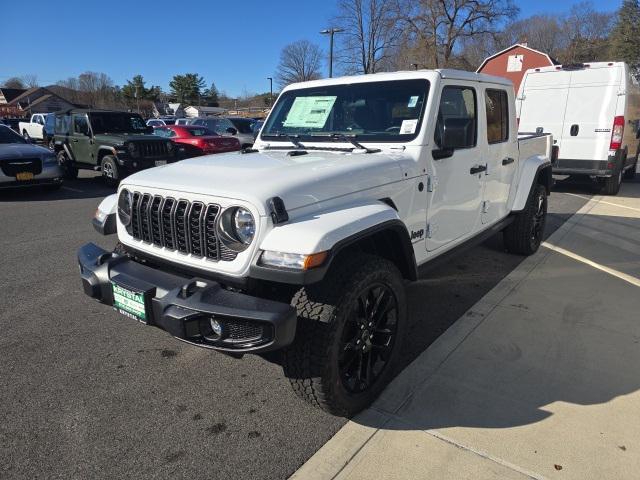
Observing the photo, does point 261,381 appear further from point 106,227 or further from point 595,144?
point 595,144

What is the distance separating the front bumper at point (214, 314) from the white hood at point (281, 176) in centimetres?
47

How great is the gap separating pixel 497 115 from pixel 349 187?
2499 mm

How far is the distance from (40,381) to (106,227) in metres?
1.06

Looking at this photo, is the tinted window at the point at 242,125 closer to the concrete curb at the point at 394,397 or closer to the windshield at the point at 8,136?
the windshield at the point at 8,136

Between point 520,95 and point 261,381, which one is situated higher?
point 520,95

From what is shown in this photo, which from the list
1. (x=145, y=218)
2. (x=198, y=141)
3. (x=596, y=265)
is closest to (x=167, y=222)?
(x=145, y=218)

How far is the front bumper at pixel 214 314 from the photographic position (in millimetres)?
2117

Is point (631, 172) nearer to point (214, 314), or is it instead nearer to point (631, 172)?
point (631, 172)

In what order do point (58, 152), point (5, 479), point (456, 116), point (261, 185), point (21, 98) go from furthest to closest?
point (21, 98), point (58, 152), point (456, 116), point (261, 185), point (5, 479)

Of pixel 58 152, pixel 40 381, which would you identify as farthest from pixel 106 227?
pixel 58 152

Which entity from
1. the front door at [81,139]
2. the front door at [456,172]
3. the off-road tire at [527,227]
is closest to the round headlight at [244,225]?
the front door at [456,172]

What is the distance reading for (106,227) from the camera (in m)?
3.22

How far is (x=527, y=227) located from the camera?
5375 millimetres

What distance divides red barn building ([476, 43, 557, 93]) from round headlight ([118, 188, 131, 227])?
3133 cm
